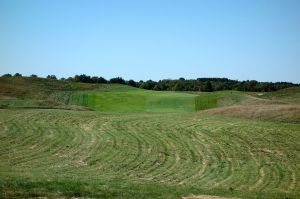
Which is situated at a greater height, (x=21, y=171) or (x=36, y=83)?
(x=36, y=83)

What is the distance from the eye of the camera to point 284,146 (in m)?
33.9

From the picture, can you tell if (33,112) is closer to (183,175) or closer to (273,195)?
(183,175)

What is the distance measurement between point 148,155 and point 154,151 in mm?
1412

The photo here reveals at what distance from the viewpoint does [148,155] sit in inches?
1097

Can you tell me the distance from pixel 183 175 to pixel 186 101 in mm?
→ 54141

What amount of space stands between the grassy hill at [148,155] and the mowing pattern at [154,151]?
0.18 ft

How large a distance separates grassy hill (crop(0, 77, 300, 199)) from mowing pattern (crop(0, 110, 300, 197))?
6 centimetres

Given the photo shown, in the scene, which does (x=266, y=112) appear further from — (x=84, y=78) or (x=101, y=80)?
(x=84, y=78)

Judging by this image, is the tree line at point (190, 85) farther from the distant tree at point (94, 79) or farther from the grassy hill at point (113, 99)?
the grassy hill at point (113, 99)

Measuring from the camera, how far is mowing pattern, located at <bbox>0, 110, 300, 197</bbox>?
22.7m

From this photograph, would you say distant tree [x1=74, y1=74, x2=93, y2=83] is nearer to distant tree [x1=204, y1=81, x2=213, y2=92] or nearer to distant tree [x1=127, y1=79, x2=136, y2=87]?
distant tree [x1=127, y1=79, x2=136, y2=87]

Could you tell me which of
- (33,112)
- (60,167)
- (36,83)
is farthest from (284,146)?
(36,83)

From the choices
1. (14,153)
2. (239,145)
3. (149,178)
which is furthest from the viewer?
(239,145)

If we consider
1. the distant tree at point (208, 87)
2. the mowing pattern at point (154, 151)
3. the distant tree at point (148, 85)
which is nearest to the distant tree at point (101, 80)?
the distant tree at point (148, 85)
